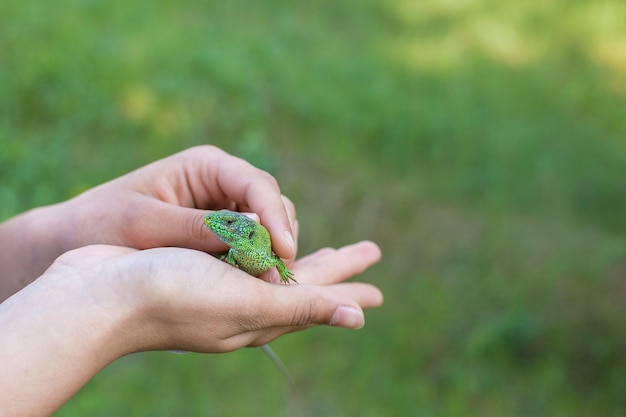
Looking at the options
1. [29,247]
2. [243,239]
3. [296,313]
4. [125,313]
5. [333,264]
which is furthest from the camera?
[333,264]

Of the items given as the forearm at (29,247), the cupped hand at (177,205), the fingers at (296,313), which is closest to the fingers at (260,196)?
the cupped hand at (177,205)

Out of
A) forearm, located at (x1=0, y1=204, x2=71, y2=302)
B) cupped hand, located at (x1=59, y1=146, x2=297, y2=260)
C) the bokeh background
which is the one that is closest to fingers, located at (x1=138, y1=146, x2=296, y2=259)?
cupped hand, located at (x1=59, y1=146, x2=297, y2=260)

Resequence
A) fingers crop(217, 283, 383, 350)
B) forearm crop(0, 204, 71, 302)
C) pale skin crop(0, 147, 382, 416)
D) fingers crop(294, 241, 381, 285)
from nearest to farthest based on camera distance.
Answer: pale skin crop(0, 147, 382, 416)
fingers crop(217, 283, 383, 350)
forearm crop(0, 204, 71, 302)
fingers crop(294, 241, 381, 285)

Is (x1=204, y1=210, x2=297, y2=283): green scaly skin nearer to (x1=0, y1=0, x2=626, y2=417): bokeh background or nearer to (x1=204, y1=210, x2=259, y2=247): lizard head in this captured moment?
(x1=204, y1=210, x2=259, y2=247): lizard head

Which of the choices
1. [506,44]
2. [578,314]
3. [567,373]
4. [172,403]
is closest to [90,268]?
[172,403]

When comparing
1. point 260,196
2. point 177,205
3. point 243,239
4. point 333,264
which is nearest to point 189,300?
point 243,239

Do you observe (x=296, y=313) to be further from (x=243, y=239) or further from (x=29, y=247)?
(x=29, y=247)
